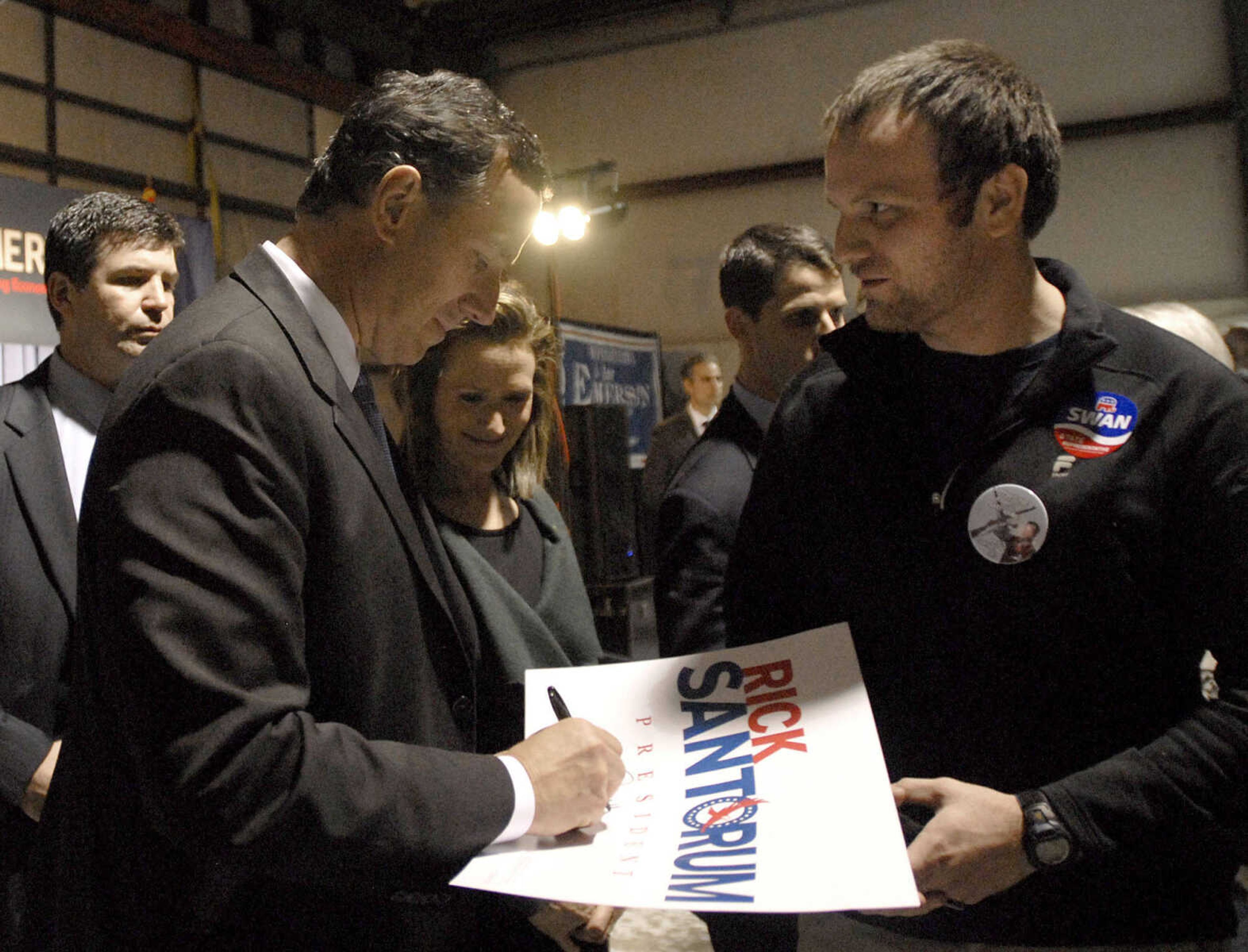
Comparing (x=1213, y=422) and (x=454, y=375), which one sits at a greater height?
(x=454, y=375)

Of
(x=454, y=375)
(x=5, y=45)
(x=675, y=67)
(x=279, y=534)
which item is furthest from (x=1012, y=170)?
(x=675, y=67)

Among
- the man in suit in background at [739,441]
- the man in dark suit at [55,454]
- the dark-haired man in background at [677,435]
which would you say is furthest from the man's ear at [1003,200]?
the dark-haired man in background at [677,435]

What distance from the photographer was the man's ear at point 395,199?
40.2 inches

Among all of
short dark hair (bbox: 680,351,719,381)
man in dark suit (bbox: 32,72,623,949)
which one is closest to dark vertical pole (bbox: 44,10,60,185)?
short dark hair (bbox: 680,351,719,381)

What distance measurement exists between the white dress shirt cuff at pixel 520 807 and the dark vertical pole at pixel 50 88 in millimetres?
5268

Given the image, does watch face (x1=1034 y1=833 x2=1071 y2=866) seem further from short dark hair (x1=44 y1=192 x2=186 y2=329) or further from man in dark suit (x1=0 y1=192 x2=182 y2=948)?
short dark hair (x1=44 y1=192 x2=186 y2=329)

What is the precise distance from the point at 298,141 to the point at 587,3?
109 inches

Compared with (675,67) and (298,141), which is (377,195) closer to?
(298,141)

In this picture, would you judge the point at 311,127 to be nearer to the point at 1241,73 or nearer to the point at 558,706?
the point at 1241,73

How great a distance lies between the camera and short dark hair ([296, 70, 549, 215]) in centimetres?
Answer: 103

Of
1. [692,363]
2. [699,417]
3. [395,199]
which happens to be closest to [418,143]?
[395,199]

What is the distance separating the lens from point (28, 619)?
5.22ft

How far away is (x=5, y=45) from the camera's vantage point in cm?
472

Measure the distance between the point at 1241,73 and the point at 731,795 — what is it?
7.41 m
